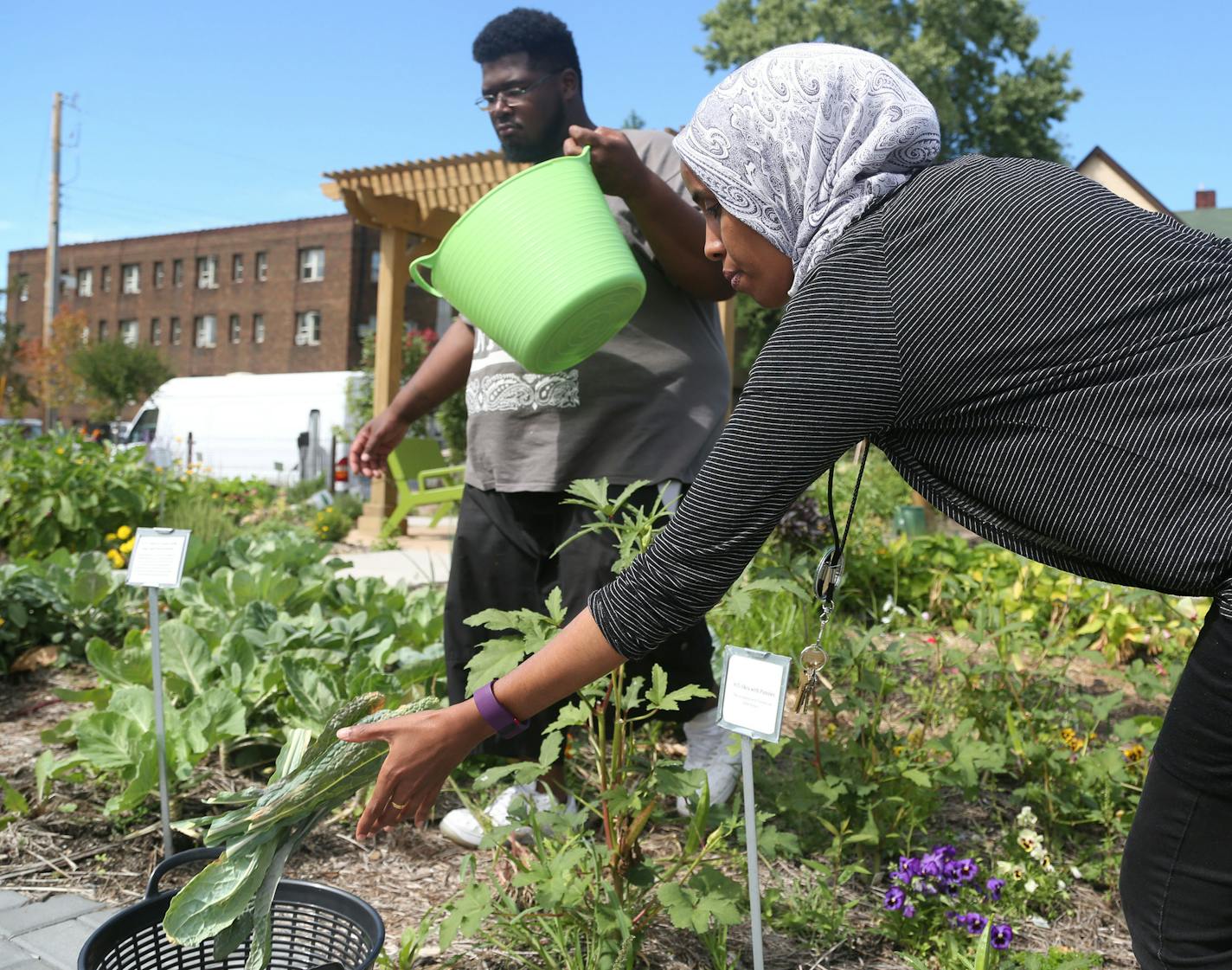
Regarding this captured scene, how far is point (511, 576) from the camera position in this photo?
2338 millimetres

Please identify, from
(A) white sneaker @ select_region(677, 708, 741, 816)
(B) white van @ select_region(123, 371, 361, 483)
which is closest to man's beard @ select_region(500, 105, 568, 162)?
(A) white sneaker @ select_region(677, 708, 741, 816)

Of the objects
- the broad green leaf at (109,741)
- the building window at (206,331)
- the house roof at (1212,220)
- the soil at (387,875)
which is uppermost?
the building window at (206,331)

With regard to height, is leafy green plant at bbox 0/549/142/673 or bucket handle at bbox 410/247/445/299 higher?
bucket handle at bbox 410/247/445/299

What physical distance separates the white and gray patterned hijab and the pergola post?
824 centimetres

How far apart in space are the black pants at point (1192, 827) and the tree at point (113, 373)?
35483 millimetres

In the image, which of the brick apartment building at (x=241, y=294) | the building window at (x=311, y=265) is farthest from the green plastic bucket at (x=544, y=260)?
the building window at (x=311, y=265)

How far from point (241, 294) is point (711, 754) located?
132ft

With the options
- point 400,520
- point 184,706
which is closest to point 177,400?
point 400,520

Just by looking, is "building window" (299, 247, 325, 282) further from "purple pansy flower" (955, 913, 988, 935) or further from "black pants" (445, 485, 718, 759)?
"purple pansy flower" (955, 913, 988, 935)

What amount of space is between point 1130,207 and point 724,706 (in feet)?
2.51

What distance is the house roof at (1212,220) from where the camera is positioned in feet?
21.7

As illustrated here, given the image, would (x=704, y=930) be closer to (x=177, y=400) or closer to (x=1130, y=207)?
(x=1130, y=207)

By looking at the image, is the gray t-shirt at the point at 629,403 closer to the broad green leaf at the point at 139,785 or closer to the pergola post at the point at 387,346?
the broad green leaf at the point at 139,785

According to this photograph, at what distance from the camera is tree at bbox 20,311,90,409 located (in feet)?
106
